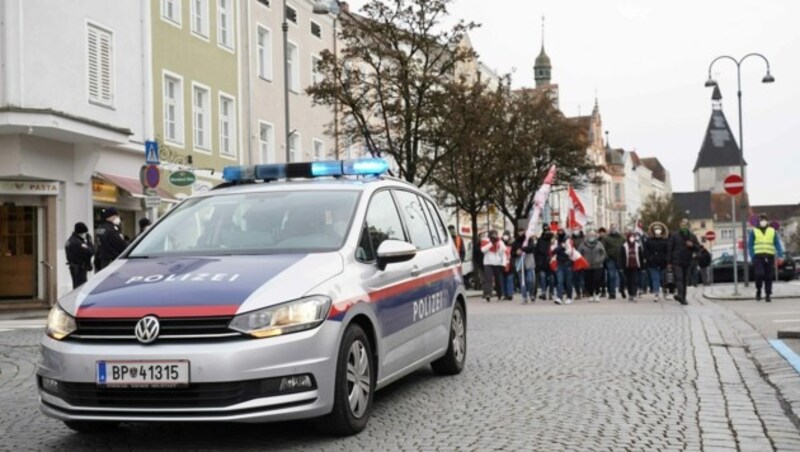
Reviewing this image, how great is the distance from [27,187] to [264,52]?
1482cm

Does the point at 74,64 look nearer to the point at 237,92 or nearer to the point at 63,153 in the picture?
the point at 63,153

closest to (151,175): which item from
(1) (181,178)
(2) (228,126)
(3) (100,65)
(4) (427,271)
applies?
(1) (181,178)

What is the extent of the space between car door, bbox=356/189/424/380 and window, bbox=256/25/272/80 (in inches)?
1106

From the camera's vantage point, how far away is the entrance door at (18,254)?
22.8m

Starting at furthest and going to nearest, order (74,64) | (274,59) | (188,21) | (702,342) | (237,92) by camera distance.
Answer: (274,59) → (237,92) → (188,21) → (74,64) → (702,342)

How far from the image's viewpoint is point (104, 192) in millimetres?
25000

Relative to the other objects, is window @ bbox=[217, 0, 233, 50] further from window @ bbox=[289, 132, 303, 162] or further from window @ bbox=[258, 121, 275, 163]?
window @ bbox=[289, 132, 303, 162]

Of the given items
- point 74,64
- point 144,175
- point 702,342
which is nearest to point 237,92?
point 74,64

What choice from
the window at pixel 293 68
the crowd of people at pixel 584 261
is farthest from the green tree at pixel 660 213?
the crowd of people at pixel 584 261

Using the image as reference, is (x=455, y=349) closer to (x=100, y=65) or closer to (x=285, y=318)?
(x=285, y=318)

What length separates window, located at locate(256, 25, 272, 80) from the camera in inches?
1384

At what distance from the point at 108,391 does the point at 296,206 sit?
213 cm

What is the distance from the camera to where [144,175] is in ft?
57.2

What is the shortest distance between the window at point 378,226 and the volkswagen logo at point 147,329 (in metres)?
1.64
